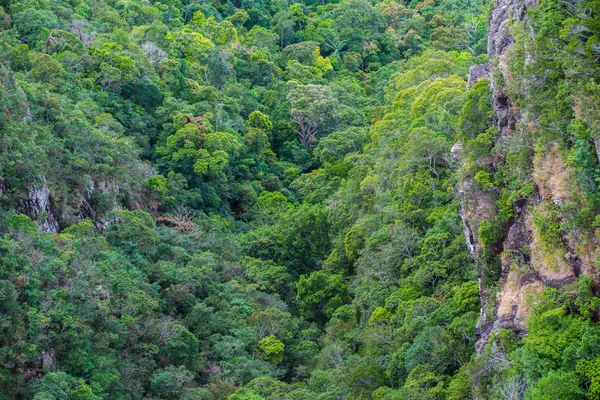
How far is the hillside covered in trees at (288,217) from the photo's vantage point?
20.0 meters

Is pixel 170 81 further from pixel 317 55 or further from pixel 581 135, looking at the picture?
pixel 581 135

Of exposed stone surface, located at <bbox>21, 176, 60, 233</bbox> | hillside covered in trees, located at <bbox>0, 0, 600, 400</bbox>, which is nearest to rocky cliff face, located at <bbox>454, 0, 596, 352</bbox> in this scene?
hillside covered in trees, located at <bbox>0, 0, 600, 400</bbox>

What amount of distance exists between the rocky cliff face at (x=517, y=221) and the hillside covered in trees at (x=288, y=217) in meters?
0.08

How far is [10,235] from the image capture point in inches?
A: 1142

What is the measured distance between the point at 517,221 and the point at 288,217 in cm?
2343

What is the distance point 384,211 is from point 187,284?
9371 millimetres

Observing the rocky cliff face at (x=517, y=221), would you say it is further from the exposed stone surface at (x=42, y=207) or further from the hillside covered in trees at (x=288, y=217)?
the exposed stone surface at (x=42, y=207)

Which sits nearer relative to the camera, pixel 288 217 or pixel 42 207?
pixel 42 207

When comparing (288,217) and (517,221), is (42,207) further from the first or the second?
(517,221)

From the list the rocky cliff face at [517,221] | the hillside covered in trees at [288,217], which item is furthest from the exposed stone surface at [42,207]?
the rocky cliff face at [517,221]

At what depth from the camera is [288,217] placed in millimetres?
44500

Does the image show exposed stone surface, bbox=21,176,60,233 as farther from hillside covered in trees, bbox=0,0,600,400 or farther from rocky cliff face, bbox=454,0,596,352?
rocky cliff face, bbox=454,0,596,352

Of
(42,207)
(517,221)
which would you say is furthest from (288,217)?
(517,221)

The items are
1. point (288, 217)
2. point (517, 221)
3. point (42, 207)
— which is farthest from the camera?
point (288, 217)
